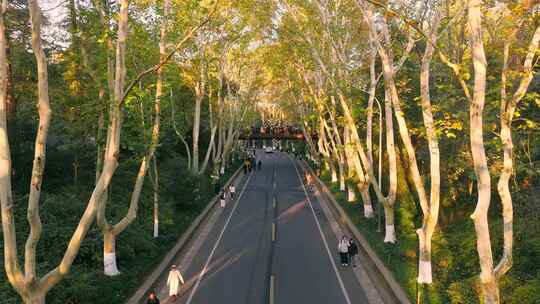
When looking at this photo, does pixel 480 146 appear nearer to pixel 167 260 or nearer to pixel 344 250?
pixel 344 250

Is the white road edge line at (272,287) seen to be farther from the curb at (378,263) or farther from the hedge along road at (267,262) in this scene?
the curb at (378,263)

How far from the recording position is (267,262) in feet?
57.8

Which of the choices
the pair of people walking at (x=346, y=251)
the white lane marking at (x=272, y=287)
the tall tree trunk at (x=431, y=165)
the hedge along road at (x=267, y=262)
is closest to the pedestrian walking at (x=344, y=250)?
the pair of people walking at (x=346, y=251)

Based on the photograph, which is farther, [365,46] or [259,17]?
[365,46]

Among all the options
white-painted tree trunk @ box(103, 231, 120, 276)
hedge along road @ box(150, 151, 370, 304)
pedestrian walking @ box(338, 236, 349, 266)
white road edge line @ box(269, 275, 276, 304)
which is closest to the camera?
white road edge line @ box(269, 275, 276, 304)

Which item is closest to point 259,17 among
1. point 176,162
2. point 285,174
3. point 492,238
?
point 176,162

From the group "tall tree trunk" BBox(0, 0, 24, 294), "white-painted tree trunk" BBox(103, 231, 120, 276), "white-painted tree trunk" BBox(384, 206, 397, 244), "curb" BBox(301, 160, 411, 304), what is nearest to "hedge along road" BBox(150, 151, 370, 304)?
"curb" BBox(301, 160, 411, 304)

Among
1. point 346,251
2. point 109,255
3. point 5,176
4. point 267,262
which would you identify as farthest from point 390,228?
point 5,176

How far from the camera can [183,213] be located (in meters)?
26.3

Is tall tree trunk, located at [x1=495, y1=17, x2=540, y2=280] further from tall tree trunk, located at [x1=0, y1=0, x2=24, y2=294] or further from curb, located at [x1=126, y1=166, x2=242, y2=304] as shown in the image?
curb, located at [x1=126, y1=166, x2=242, y2=304]

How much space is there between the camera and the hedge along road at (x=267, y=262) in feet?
46.5

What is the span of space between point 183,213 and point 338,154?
14.7 m

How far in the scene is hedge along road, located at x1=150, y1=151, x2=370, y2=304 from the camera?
1419 cm

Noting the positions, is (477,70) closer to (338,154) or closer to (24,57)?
(24,57)
